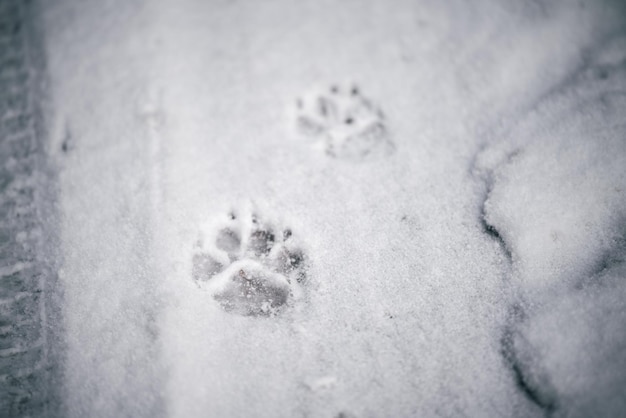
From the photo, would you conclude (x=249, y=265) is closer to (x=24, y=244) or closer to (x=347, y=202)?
(x=347, y=202)

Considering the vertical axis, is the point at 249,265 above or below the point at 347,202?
below

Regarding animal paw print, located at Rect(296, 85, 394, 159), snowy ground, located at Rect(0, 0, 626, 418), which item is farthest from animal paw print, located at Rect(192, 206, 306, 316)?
animal paw print, located at Rect(296, 85, 394, 159)

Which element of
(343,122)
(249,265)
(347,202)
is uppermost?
(343,122)

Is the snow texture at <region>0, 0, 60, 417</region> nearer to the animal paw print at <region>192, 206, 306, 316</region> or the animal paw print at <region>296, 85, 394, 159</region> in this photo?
the animal paw print at <region>192, 206, 306, 316</region>

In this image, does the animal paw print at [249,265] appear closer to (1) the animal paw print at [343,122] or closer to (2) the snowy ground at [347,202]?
(2) the snowy ground at [347,202]

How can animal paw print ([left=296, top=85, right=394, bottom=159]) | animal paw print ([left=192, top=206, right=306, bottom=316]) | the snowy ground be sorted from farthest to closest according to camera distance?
1. animal paw print ([left=296, top=85, right=394, bottom=159])
2. animal paw print ([left=192, top=206, right=306, bottom=316])
3. the snowy ground

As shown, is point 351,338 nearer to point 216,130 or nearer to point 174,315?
point 174,315

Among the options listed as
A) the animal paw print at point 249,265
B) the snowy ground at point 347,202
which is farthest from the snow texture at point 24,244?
the animal paw print at point 249,265

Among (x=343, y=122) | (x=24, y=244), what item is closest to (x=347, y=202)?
(x=343, y=122)

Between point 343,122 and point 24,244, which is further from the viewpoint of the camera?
point 343,122
